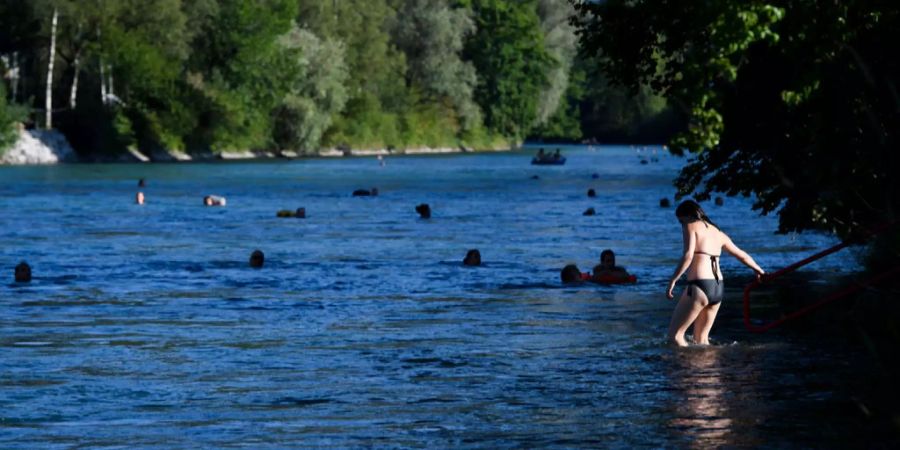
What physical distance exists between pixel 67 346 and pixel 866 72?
1071 cm

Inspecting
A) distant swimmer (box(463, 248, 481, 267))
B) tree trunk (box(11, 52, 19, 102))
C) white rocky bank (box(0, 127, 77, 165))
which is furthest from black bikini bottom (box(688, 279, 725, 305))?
tree trunk (box(11, 52, 19, 102))

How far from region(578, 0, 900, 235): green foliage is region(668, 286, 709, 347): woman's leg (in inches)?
62.2

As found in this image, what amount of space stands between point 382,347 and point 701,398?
5148mm

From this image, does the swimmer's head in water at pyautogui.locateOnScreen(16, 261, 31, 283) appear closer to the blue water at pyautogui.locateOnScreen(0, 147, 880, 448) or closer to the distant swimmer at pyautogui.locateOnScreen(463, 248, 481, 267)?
the blue water at pyautogui.locateOnScreen(0, 147, 880, 448)

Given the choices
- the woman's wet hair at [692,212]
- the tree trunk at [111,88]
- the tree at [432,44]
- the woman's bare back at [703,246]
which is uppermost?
the tree at [432,44]

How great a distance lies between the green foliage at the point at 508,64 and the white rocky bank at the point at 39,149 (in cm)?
6504

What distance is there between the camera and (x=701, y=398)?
48.6 ft

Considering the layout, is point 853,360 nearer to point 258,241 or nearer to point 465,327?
point 465,327

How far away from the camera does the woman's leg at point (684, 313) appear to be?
58.7 feet

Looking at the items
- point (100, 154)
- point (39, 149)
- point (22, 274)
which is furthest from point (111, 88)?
point (22, 274)

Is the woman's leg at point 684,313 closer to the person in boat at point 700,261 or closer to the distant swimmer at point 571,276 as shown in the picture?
the person in boat at point 700,261

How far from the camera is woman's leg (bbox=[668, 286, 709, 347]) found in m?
17.9

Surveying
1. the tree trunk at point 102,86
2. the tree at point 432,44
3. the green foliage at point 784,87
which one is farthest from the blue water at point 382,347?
the tree at point 432,44

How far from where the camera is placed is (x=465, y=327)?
2122 cm
